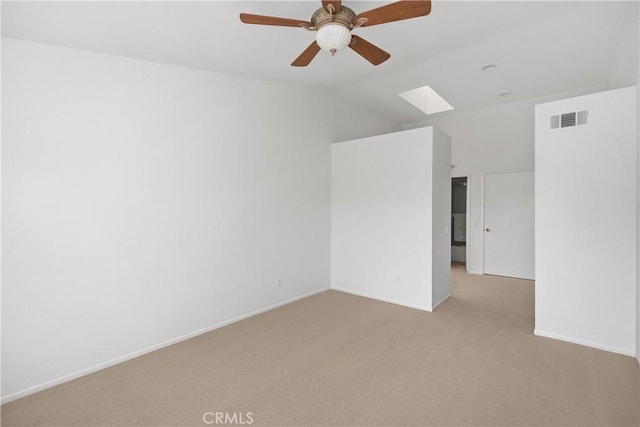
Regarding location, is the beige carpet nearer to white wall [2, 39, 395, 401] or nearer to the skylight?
white wall [2, 39, 395, 401]

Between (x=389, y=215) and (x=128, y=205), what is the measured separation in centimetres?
306

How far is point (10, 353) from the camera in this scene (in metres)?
2.18

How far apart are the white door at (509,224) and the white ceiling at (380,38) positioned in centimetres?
170

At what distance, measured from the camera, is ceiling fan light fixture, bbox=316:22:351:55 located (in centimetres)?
203

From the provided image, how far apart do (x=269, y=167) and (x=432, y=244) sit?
7.43 feet

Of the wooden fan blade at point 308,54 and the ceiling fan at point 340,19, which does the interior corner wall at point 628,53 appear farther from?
the wooden fan blade at point 308,54

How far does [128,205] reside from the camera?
272cm

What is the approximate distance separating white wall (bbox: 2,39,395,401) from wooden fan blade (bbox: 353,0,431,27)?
1.98 meters

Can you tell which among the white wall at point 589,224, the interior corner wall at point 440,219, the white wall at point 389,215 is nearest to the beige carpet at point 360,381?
the white wall at point 589,224

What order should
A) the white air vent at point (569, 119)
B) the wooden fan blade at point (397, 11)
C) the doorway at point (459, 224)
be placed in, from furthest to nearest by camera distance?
1. the doorway at point (459, 224)
2. the white air vent at point (569, 119)
3. the wooden fan blade at point (397, 11)

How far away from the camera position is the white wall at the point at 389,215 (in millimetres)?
3938

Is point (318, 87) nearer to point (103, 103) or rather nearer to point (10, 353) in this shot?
point (103, 103)

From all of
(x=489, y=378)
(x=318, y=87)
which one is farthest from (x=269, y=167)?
(x=489, y=378)

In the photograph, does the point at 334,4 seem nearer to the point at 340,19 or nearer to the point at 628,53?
the point at 340,19
